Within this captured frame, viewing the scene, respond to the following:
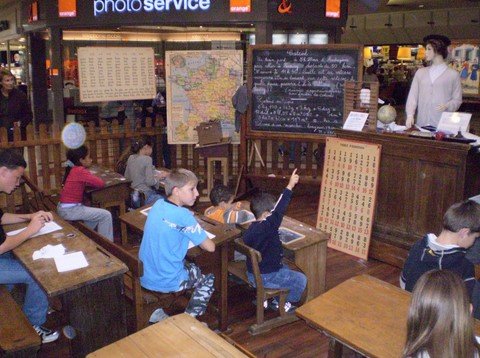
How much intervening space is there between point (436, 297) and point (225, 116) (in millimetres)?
5977

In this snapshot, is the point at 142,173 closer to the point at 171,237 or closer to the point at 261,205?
the point at 261,205

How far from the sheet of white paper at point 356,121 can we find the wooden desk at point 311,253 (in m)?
1.34

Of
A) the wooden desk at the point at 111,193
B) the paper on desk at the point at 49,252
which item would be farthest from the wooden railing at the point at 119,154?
the paper on desk at the point at 49,252

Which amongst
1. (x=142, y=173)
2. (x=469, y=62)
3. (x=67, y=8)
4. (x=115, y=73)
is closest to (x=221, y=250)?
(x=142, y=173)

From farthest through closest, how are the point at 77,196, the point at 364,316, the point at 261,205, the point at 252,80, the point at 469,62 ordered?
1. the point at 469,62
2. the point at 252,80
3. the point at 77,196
4. the point at 261,205
5. the point at 364,316

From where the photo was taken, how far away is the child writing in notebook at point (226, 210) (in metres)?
4.32

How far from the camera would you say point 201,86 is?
7.57 metres

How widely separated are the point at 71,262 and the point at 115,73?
5842 millimetres

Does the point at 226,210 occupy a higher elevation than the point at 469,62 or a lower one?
lower

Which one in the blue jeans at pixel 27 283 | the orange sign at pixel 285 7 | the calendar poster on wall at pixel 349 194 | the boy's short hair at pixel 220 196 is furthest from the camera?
the orange sign at pixel 285 7

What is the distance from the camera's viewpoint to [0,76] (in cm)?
728

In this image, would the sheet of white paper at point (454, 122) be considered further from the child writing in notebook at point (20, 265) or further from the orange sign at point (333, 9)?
the orange sign at point (333, 9)

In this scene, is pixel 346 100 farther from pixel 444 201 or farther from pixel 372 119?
pixel 444 201

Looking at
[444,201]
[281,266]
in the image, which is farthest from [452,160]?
[281,266]
